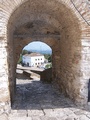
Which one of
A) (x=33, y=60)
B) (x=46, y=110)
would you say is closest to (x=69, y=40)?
(x=46, y=110)

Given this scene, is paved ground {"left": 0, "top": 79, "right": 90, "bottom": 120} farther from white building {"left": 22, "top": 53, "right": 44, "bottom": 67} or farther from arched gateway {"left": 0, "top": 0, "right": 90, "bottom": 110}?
white building {"left": 22, "top": 53, "right": 44, "bottom": 67}

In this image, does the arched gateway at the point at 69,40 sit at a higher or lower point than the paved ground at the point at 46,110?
higher

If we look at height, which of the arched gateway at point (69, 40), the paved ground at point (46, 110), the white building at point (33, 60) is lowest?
the white building at point (33, 60)

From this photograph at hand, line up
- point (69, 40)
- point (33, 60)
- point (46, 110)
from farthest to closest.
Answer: point (33, 60)
point (69, 40)
point (46, 110)

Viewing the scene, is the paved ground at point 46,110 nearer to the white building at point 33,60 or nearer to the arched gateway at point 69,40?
the arched gateway at point 69,40

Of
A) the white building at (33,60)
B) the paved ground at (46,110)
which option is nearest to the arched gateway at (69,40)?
the paved ground at (46,110)

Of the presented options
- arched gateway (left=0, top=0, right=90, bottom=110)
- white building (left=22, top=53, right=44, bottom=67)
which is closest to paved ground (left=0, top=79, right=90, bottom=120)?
arched gateway (left=0, top=0, right=90, bottom=110)

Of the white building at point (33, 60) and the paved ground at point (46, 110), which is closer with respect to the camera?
the paved ground at point (46, 110)

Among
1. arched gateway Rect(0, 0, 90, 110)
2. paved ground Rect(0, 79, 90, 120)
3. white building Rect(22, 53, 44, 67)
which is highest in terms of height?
arched gateway Rect(0, 0, 90, 110)

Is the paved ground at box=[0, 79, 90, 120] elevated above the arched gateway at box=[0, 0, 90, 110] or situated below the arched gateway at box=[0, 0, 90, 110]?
below

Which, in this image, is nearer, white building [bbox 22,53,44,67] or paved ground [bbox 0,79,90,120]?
paved ground [bbox 0,79,90,120]

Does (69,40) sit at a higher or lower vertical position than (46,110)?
higher

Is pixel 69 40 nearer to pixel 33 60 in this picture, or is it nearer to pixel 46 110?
pixel 46 110

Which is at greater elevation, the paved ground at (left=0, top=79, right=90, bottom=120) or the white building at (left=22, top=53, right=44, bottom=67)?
the paved ground at (left=0, top=79, right=90, bottom=120)
